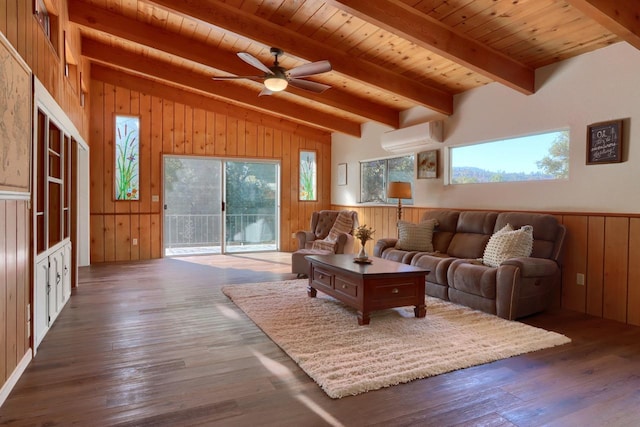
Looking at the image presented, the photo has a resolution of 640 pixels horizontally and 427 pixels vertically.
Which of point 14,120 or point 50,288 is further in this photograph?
point 50,288

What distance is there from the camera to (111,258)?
276 inches

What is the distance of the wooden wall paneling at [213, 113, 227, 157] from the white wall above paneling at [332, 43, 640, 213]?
4.21m

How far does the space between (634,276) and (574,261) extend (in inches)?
21.3

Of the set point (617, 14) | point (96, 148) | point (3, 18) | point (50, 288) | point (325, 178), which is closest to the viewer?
point (3, 18)

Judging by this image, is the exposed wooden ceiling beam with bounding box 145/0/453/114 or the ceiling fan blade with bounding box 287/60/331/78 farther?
the exposed wooden ceiling beam with bounding box 145/0/453/114

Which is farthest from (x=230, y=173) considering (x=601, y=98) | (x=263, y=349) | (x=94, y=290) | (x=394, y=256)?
(x=601, y=98)

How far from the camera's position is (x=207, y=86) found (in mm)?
6453

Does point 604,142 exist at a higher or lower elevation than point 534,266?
higher

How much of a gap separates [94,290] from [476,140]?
16.7ft

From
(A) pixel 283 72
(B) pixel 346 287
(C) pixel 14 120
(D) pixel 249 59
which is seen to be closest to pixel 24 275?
(C) pixel 14 120

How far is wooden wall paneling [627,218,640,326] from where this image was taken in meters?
3.49

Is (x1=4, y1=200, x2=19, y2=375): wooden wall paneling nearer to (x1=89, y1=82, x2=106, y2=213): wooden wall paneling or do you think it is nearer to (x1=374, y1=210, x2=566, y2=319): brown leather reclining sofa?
(x1=374, y1=210, x2=566, y2=319): brown leather reclining sofa

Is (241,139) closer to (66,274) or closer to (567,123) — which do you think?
(66,274)

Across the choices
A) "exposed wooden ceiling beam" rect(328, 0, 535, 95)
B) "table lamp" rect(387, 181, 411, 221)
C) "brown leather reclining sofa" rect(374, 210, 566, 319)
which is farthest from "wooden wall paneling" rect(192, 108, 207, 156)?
"exposed wooden ceiling beam" rect(328, 0, 535, 95)
